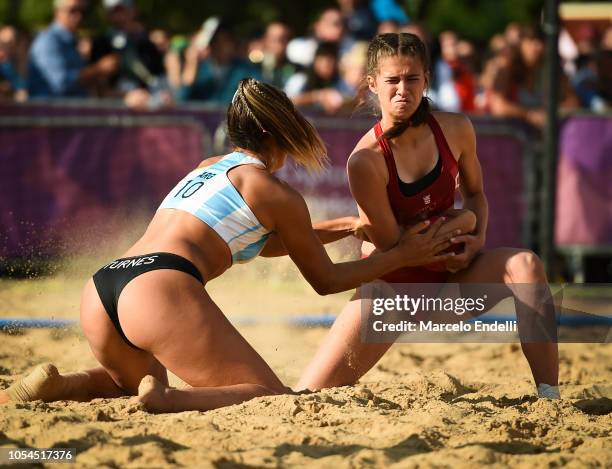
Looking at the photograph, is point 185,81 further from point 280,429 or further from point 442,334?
point 280,429

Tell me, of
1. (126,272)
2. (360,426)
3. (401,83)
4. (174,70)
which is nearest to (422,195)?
(401,83)

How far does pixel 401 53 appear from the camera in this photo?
4.62 metres

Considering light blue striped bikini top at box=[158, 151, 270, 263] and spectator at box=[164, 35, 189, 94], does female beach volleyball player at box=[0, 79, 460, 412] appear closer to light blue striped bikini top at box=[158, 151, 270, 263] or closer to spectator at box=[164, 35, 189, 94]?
light blue striped bikini top at box=[158, 151, 270, 263]

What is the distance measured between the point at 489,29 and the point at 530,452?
15724mm

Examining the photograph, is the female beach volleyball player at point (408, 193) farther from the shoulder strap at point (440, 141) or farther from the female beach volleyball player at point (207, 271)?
the female beach volleyball player at point (207, 271)

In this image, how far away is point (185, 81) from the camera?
10570mm

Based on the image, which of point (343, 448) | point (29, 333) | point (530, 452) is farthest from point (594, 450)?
point (29, 333)

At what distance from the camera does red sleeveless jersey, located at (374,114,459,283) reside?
4727mm

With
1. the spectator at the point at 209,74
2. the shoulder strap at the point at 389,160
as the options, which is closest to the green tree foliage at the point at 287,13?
the spectator at the point at 209,74

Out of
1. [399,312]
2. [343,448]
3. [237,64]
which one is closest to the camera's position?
[343,448]

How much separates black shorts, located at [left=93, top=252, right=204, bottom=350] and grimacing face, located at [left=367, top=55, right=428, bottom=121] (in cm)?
119

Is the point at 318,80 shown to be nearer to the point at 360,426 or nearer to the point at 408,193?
the point at 408,193

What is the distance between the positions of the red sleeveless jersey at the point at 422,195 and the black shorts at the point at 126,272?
105 cm

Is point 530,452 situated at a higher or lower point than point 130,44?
lower
